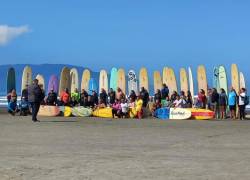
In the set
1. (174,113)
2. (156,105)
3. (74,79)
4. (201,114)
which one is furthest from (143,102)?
(74,79)

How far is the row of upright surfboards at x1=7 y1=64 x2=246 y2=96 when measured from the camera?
2839 centimetres

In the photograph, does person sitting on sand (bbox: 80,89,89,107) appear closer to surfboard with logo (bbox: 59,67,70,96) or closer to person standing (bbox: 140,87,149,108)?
person standing (bbox: 140,87,149,108)

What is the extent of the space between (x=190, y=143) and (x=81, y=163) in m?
4.03

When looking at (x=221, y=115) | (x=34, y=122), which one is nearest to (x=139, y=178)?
(x=34, y=122)

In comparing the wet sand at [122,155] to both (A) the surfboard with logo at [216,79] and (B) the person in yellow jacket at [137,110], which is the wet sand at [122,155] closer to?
(B) the person in yellow jacket at [137,110]

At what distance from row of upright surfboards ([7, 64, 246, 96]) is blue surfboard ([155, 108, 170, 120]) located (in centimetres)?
499

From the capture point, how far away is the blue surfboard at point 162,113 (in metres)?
24.0

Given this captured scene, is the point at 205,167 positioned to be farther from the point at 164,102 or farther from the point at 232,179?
the point at 164,102

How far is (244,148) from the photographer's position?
36.3ft

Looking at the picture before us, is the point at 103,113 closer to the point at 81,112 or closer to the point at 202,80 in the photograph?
the point at 81,112

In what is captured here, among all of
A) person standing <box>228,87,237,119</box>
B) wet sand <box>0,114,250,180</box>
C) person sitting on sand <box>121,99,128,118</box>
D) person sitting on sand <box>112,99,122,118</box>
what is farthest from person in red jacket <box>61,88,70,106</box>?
wet sand <box>0,114,250,180</box>

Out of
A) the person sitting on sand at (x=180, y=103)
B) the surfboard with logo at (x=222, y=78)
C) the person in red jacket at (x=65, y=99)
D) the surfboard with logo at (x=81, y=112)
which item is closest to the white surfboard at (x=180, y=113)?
the person sitting on sand at (x=180, y=103)

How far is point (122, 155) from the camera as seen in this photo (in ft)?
31.7

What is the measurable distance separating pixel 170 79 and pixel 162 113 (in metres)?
5.71
